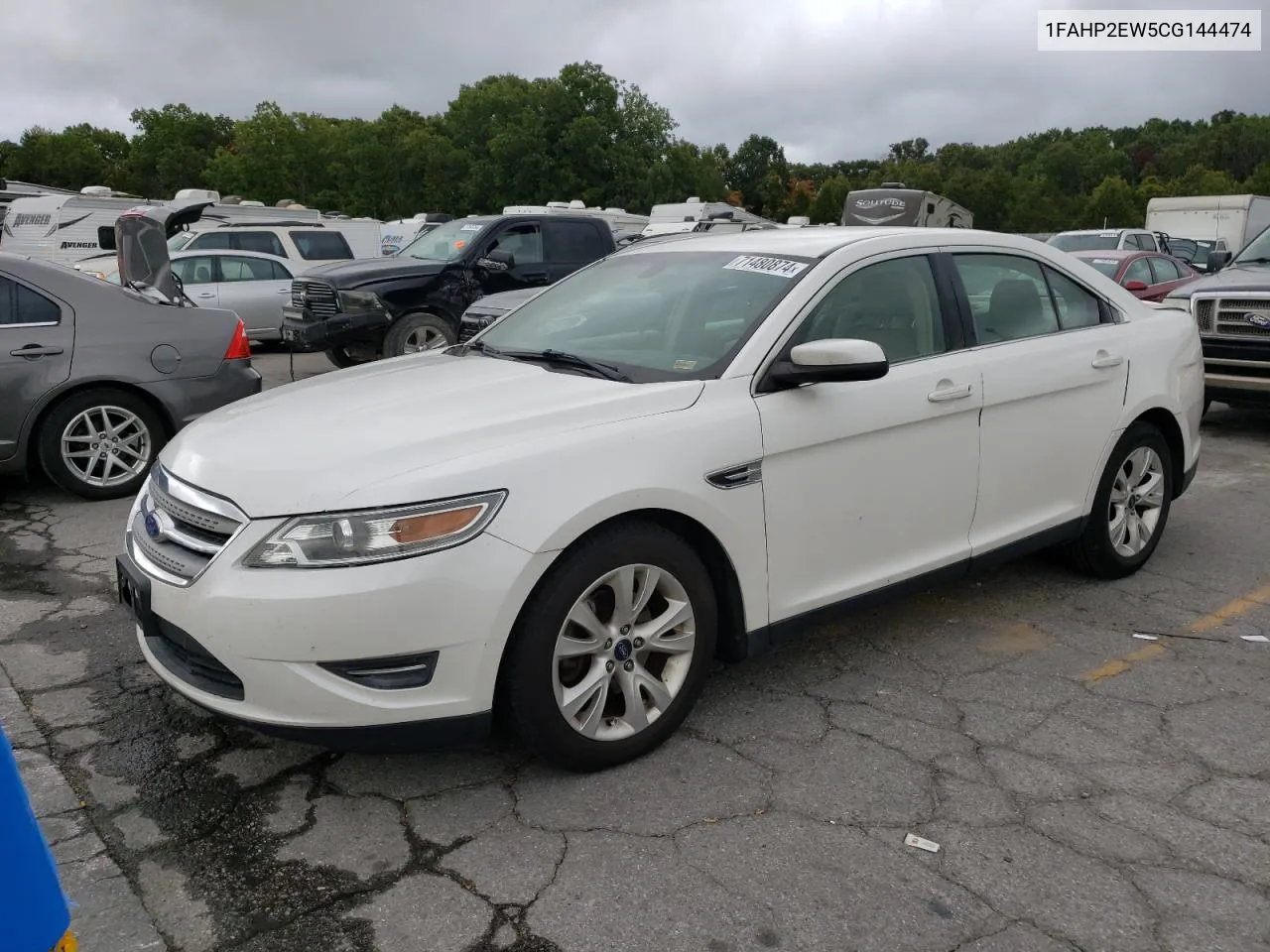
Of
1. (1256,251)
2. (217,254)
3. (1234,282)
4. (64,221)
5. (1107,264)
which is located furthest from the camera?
(64,221)

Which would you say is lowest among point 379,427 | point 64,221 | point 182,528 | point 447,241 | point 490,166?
point 182,528

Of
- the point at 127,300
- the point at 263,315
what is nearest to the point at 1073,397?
the point at 127,300

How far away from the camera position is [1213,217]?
28328 mm

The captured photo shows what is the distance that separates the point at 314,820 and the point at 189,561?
81 centimetres

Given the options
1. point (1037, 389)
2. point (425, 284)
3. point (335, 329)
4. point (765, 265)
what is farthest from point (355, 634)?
point (425, 284)

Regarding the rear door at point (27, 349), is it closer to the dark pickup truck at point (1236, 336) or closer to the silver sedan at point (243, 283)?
the silver sedan at point (243, 283)

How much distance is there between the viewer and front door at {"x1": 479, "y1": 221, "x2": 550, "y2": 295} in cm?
1161

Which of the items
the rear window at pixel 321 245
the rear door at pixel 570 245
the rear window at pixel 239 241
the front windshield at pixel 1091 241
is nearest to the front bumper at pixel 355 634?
the rear door at pixel 570 245

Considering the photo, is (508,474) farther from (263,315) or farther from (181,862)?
(263,315)

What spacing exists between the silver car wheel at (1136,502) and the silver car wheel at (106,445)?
551cm

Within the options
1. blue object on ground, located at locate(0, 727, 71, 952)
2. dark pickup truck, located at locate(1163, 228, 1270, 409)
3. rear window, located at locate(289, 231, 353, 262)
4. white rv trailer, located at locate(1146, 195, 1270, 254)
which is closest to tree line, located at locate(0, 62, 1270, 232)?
white rv trailer, located at locate(1146, 195, 1270, 254)

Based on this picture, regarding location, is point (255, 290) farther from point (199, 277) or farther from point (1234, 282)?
point (1234, 282)

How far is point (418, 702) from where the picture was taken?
2.85 meters

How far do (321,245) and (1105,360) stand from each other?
13550 millimetres
